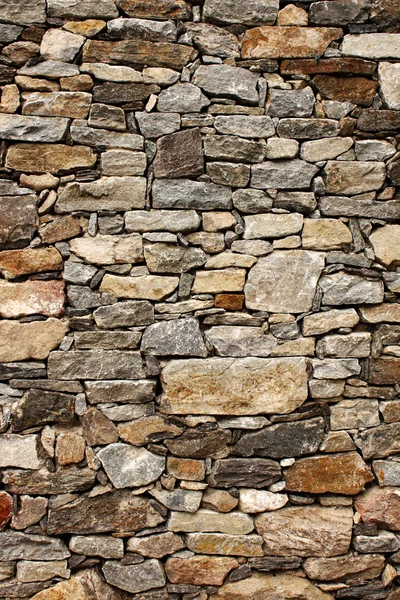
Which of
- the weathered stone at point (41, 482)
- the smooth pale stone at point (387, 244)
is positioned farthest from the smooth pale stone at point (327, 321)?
the weathered stone at point (41, 482)

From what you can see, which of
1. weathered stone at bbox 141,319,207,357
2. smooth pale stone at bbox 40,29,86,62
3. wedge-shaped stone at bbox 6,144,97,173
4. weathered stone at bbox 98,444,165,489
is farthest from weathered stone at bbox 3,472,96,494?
smooth pale stone at bbox 40,29,86,62

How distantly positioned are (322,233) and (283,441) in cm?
116

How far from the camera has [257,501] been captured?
2775 mm

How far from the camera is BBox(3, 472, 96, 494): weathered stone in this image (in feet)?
8.86

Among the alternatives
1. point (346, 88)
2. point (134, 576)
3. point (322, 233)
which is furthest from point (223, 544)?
point (346, 88)

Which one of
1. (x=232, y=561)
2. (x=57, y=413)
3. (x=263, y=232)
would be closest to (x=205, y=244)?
(x=263, y=232)

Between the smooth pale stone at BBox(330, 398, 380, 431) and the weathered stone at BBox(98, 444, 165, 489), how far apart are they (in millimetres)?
1013

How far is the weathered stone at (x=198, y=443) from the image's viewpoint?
108 inches

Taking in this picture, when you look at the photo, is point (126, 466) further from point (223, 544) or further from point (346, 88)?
point (346, 88)

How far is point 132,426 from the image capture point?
2746mm

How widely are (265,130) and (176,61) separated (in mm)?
617

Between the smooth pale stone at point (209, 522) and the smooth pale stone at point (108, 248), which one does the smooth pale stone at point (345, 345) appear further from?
the smooth pale stone at point (108, 248)

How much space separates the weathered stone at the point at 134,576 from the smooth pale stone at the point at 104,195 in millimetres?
1915

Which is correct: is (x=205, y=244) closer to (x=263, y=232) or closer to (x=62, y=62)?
(x=263, y=232)
